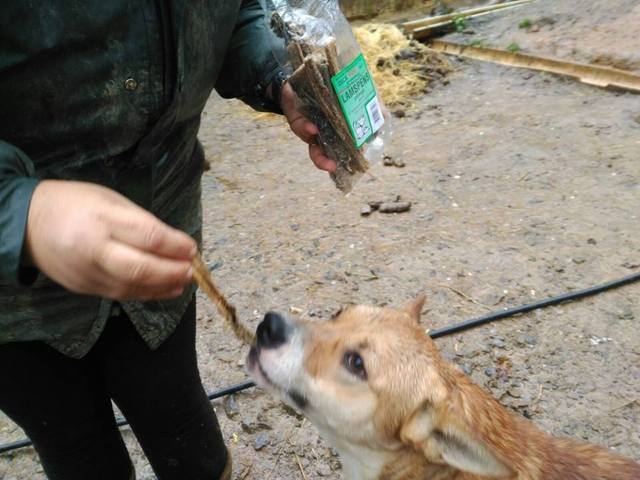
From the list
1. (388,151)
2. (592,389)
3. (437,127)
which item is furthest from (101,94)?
(437,127)

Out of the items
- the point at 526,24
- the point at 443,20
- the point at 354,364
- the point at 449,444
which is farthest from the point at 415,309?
the point at 443,20

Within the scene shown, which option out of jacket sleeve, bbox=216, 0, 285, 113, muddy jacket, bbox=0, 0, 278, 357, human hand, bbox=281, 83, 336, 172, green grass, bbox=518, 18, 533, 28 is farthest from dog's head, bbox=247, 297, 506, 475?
green grass, bbox=518, 18, 533, 28

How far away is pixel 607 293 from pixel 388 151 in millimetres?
2495

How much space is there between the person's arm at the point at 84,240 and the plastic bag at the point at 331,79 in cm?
90

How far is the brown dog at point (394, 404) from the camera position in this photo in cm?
183

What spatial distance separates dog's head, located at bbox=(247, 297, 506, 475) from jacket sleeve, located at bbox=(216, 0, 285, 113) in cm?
79

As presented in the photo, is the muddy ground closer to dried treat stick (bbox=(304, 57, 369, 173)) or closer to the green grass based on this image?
the green grass

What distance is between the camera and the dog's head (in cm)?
183

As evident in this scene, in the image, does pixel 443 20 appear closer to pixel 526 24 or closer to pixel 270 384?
pixel 526 24

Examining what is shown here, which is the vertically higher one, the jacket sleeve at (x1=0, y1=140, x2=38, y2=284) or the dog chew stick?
the jacket sleeve at (x1=0, y1=140, x2=38, y2=284)

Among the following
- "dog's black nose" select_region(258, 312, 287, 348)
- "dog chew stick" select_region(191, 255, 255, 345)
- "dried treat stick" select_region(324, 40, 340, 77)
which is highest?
"dried treat stick" select_region(324, 40, 340, 77)

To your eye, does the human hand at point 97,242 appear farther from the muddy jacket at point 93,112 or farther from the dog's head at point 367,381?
the dog's head at point 367,381

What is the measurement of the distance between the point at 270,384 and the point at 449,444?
0.60m

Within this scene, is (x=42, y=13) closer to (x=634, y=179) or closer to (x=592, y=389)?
(x=592, y=389)
